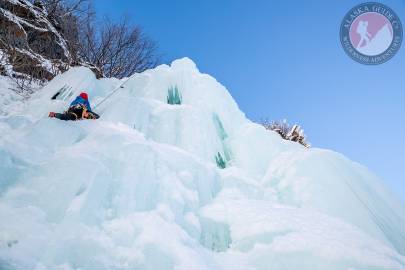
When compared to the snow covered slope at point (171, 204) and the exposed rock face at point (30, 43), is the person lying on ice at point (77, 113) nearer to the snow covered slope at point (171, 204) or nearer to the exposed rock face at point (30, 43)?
the snow covered slope at point (171, 204)

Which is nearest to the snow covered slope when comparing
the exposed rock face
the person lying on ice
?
the person lying on ice

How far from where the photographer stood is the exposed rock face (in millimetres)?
8883

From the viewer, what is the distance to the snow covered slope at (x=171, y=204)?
8.19ft

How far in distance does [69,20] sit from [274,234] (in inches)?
538

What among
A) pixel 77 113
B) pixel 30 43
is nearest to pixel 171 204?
pixel 77 113

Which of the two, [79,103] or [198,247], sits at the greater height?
[79,103]

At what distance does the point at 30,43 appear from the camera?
11289 mm

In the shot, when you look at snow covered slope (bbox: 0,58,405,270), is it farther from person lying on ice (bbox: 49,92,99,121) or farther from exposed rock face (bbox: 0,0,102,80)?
exposed rock face (bbox: 0,0,102,80)

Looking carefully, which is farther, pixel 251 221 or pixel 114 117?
pixel 114 117

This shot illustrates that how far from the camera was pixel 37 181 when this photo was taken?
291 centimetres

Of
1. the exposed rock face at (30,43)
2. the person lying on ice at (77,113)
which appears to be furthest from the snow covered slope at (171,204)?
the exposed rock face at (30,43)

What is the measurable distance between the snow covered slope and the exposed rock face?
524cm

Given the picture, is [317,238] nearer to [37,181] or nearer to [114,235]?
[114,235]

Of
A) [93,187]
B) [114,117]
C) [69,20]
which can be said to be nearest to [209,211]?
[93,187]
